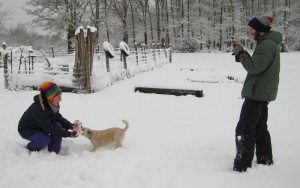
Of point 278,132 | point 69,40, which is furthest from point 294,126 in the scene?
point 69,40

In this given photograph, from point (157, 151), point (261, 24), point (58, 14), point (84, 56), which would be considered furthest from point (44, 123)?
point (58, 14)

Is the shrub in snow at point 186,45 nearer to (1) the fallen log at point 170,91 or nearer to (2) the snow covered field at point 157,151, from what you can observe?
(1) the fallen log at point 170,91

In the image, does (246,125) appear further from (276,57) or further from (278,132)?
(278,132)

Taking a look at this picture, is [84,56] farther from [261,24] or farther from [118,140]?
[261,24]

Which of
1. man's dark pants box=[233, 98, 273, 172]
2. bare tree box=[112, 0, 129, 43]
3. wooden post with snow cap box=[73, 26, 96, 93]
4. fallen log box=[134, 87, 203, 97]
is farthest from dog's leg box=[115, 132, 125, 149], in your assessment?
bare tree box=[112, 0, 129, 43]

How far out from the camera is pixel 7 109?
7410 millimetres

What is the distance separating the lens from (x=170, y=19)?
37.2 m

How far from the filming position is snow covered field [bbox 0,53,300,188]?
3.43 metres

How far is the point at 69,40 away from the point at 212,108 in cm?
2107

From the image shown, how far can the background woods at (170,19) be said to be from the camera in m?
26.0

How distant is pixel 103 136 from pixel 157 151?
0.92 metres

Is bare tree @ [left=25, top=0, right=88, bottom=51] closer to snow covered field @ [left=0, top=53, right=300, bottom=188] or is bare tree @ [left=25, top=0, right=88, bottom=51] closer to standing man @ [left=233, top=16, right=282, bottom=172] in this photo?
snow covered field @ [left=0, top=53, right=300, bottom=188]

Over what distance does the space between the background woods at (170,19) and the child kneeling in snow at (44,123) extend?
22.3 meters

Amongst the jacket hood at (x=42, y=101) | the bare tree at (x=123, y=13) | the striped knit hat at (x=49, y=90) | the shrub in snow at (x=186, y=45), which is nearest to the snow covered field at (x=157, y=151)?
the jacket hood at (x=42, y=101)
